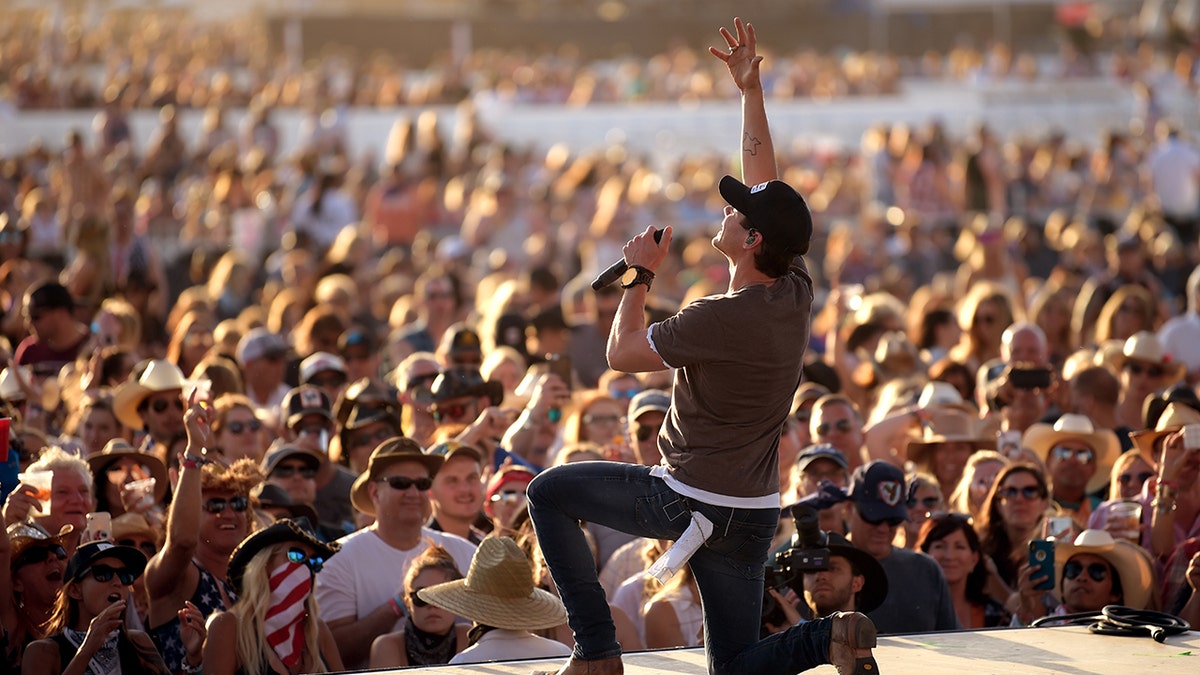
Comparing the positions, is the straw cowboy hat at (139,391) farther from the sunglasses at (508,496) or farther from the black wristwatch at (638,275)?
the black wristwatch at (638,275)

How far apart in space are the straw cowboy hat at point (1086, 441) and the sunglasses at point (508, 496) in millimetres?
2674

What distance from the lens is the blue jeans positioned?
17.3 feet

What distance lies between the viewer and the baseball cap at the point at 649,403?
8.13m

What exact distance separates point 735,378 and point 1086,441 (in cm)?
418

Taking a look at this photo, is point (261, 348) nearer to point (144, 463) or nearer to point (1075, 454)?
point (144, 463)

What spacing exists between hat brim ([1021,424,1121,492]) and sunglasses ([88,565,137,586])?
4.57m

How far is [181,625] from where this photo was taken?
249 inches

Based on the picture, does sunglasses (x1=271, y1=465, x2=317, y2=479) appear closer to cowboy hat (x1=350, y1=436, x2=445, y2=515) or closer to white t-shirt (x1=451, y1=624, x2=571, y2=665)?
cowboy hat (x1=350, y1=436, x2=445, y2=515)

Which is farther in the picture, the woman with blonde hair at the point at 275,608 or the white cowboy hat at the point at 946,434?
the white cowboy hat at the point at 946,434

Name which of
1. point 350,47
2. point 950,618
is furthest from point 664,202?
point 350,47

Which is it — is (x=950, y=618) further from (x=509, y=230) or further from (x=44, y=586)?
(x=509, y=230)

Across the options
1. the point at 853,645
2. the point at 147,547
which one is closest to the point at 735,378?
the point at 853,645

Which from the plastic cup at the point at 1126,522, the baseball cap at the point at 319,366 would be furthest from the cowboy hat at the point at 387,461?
the plastic cup at the point at 1126,522

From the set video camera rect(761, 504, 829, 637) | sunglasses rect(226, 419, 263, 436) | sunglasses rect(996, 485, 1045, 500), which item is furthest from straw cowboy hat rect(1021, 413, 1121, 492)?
sunglasses rect(226, 419, 263, 436)
